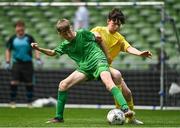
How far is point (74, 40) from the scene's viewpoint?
1298cm

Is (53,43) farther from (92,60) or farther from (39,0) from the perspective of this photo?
(92,60)

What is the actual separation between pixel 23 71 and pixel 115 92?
858 centimetres

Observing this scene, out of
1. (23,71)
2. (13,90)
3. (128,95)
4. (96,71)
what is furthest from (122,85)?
(13,90)

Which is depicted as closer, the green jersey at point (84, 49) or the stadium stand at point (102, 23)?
the green jersey at point (84, 49)

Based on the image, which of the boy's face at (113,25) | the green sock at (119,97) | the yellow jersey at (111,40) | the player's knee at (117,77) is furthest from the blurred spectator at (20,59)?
the green sock at (119,97)

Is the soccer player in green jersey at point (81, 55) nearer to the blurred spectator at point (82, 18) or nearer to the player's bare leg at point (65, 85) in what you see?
the player's bare leg at point (65, 85)

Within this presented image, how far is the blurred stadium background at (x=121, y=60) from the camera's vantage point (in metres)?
20.4

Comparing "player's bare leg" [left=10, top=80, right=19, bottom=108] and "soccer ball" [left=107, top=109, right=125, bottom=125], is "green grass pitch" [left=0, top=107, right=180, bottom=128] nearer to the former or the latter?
"soccer ball" [left=107, top=109, right=125, bottom=125]

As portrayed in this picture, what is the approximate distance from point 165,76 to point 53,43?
16.8 feet

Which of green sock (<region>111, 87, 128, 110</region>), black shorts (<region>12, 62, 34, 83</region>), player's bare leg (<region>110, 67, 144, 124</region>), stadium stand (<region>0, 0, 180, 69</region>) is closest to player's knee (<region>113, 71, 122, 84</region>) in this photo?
player's bare leg (<region>110, 67, 144, 124</region>)

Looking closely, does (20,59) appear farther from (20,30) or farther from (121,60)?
(121,60)

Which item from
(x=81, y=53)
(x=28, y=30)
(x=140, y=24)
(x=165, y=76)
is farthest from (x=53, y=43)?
(x=81, y=53)

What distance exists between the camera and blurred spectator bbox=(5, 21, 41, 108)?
66.4 ft

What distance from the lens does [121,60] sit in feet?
73.4
